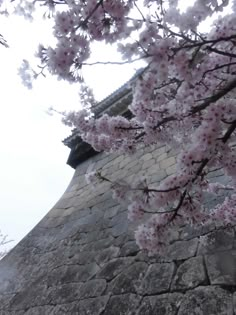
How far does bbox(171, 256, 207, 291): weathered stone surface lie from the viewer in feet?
8.23

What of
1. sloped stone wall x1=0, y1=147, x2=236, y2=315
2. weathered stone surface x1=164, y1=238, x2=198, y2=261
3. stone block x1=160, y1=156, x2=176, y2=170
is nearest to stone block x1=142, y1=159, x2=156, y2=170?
sloped stone wall x1=0, y1=147, x2=236, y2=315

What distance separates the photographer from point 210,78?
242 cm

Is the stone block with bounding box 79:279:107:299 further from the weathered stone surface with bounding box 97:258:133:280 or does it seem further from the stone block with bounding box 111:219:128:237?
the stone block with bounding box 111:219:128:237

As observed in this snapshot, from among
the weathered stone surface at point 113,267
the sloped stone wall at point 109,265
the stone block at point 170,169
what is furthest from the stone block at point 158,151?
the weathered stone surface at point 113,267

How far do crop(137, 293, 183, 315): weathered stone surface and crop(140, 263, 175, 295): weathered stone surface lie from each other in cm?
7

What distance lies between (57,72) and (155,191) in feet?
3.65

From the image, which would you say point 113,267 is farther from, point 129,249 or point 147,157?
point 147,157

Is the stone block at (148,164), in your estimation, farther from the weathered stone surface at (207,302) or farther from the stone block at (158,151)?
the weathered stone surface at (207,302)

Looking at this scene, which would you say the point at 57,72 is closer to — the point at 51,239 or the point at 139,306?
the point at 139,306

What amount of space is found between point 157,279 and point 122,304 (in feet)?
1.26

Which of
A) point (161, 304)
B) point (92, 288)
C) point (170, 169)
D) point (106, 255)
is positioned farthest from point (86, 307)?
point (170, 169)

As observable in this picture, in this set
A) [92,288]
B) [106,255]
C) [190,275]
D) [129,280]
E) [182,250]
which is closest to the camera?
[190,275]

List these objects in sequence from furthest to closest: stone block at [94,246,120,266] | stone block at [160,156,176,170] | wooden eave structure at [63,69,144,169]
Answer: wooden eave structure at [63,69,144,169] → stone block at [160,156,176,170] → stone block at [94,246,120,266]

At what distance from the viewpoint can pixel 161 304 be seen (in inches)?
99.8
